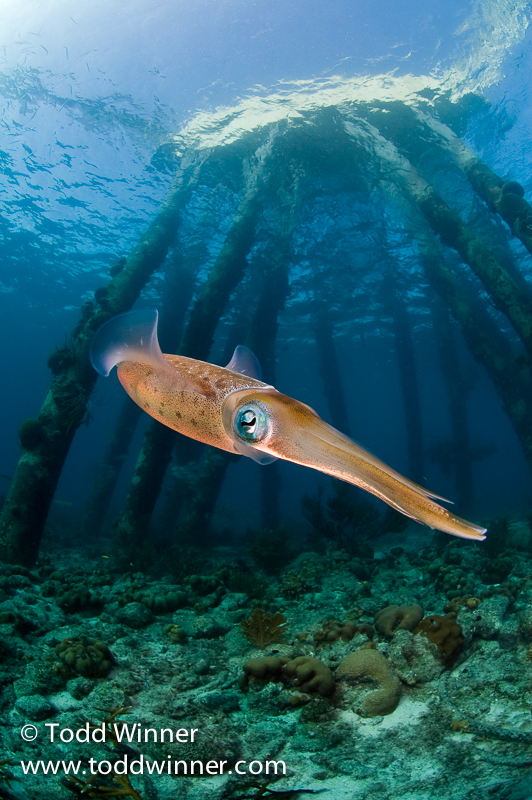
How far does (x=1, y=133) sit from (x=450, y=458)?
28.5 metres

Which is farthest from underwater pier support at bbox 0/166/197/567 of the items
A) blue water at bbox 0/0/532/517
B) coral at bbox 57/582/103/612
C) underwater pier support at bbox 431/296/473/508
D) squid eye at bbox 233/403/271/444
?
underwater pier support at bbox 431/296/473/508

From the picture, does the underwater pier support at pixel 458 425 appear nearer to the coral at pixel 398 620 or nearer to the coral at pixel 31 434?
the coral at pixel 398 620

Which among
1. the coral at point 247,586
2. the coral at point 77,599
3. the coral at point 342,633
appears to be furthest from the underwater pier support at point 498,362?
the coral at point 77,599

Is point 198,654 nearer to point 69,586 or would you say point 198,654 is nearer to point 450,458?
point 69,586

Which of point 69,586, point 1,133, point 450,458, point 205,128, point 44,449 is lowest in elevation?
point 69,586

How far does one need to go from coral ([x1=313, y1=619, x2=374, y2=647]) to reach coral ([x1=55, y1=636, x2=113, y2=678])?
8.03 feet

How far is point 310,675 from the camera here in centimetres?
336

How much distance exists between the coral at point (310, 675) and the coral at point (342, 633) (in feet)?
2.96

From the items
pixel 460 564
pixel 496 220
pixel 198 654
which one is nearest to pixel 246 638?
pixel 198 654

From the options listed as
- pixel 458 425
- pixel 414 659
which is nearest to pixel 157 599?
pixel 414 659

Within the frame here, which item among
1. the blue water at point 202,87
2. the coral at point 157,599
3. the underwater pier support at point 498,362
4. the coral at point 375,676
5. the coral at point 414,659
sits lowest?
the coral at point 157,599

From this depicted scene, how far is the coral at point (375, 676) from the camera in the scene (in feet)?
10.1

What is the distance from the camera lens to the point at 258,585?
22.3ft

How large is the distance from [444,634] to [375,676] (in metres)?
0.98
